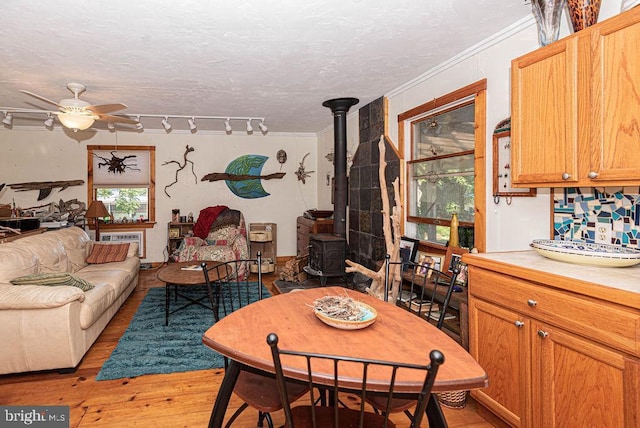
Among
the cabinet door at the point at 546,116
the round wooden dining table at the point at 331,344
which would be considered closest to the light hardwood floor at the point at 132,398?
the round wooden dining table at the point at 331,344

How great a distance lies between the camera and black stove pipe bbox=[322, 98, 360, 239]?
15.5ft

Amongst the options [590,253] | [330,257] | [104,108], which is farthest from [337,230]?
[590,253]

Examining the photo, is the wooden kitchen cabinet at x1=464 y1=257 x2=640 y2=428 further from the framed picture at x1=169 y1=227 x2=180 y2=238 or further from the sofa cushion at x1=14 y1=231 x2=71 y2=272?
the framed picture at x1=169 y1=227 x2=180 y2=238

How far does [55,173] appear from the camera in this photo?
6371 mm

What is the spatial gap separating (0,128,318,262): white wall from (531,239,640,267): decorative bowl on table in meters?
5.55

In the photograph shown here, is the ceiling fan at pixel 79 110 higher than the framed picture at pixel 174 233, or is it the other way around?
the ceiling fan at pixel 79 110

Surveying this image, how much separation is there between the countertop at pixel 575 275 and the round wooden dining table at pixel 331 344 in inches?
23.0

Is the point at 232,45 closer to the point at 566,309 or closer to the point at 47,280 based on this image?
the point at 47,280

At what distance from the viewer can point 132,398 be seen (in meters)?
2.48

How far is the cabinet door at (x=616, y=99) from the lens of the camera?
1585 mm

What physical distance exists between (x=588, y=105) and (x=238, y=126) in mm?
5406

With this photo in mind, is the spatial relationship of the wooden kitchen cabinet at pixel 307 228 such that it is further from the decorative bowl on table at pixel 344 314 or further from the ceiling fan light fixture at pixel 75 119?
the decorative bowl on table at pixel 344 314

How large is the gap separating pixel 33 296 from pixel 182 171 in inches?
172

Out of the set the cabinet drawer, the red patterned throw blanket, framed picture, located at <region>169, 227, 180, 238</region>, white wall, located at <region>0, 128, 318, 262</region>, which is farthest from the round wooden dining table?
white wall, located at <region>0, 128, 318, 262</region>
